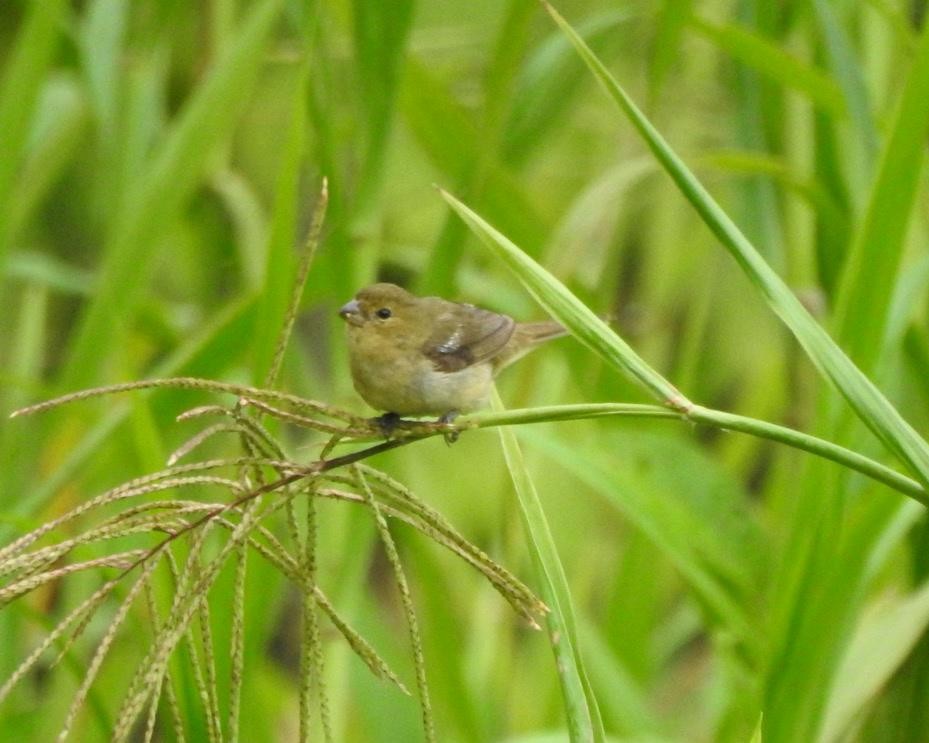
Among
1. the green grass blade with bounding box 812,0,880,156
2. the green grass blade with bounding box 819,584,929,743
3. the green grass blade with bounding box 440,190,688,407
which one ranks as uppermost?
the green grass blade with bounding box 812,0,880,156

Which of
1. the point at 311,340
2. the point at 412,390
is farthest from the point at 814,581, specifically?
the point at 311,340

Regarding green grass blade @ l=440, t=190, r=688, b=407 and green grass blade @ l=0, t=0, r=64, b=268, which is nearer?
green grass blade @ l=440, t=190, r=688, b=407

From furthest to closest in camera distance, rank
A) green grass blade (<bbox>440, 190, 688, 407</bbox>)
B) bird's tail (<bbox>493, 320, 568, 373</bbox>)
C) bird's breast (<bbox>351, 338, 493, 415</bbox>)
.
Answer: bird's tail (<bbox>493, 320, 568, 373</bbox>) → bird's breast (<bbox>351, 338, 493, 415</bbox>) → green grass blade (<bbox>440, 190, 688, 407</bbox>)

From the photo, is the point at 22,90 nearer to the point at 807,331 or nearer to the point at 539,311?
the point at 539,311

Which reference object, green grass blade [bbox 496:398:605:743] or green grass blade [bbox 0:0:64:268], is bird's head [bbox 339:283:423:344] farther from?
green grass blade [bbox 496:398:605:743]

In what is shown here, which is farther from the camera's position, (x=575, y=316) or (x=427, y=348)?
(x=427, y=348)

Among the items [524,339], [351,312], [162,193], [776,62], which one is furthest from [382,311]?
[776,62]

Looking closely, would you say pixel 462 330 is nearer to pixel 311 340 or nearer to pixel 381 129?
pixel 381 129

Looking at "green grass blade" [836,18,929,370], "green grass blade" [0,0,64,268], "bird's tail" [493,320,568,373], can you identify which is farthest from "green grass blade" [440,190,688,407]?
"green grass blade" [0,0,64,268]
